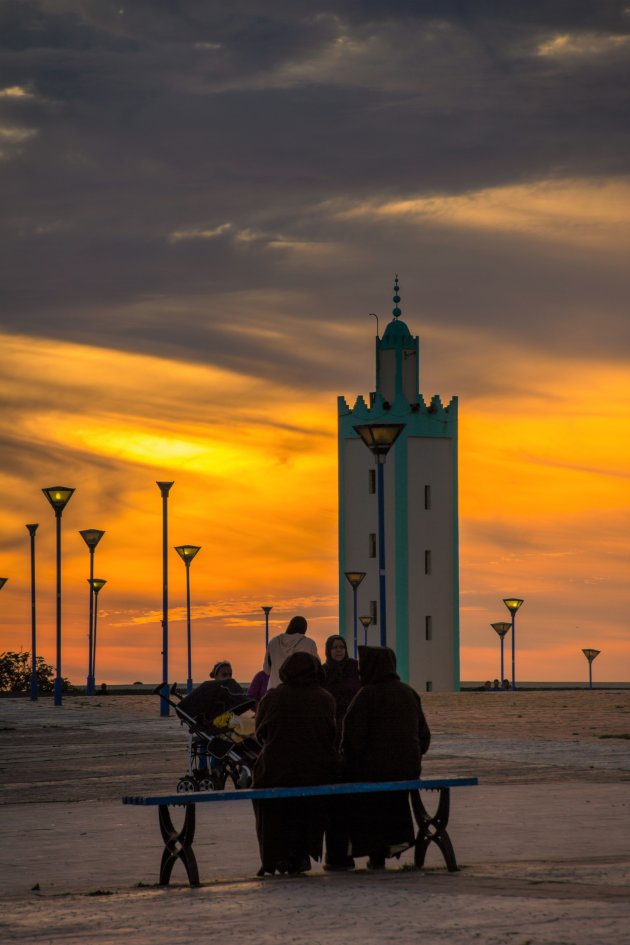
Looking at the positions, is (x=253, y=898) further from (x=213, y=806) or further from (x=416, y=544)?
(x=416, y=544)

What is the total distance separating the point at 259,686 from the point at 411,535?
281 feet

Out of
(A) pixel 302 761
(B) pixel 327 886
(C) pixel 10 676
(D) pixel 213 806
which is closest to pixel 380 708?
(A) pixel 302 761

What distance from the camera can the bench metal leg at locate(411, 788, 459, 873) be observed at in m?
11.5

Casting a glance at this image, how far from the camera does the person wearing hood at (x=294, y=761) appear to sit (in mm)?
11672

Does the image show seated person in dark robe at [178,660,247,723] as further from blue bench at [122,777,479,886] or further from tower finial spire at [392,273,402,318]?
tower finial spire at [392,273,402,318]

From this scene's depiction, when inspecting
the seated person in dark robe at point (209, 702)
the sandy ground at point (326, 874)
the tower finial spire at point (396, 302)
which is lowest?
the sandy ground at point (326, 874)

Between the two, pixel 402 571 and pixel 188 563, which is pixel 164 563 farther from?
pixel 402 571

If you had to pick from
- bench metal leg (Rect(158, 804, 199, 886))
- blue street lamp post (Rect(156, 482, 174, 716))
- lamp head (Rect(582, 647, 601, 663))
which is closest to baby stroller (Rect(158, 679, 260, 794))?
bench metal leg (Rect(158, 804, 199, 886))

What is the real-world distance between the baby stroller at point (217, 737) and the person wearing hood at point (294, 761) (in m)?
5.22

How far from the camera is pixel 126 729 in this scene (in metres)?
Result: 35.4

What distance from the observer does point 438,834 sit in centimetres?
1170

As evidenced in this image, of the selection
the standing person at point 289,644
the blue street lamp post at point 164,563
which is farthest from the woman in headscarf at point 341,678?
the blue street lamp post at point 164,563

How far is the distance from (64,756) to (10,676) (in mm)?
53060

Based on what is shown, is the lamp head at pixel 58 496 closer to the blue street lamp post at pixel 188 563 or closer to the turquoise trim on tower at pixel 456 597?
the blue street lamp post at pixel 188 563
